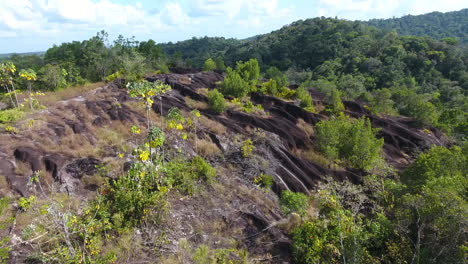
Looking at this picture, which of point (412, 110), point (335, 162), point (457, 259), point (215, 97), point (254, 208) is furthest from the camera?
point (412, 110)

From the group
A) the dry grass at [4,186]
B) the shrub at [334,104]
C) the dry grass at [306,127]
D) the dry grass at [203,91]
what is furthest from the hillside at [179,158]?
the shrub at [334,104]

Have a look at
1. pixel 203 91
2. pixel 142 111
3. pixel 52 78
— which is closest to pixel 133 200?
pixel 142 111

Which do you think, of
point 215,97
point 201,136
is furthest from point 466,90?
point 201,136

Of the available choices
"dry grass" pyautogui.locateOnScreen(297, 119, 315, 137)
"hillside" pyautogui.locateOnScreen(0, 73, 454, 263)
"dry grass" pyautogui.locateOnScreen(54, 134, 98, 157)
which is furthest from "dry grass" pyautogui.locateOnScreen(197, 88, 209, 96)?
"dry grass" pyautogui.locateOnScreen(54, 134, 98, 157)

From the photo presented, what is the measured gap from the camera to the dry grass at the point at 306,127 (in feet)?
88.1

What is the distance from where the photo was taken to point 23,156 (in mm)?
12812

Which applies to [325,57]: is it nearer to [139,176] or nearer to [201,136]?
[201,136]

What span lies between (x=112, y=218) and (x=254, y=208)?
6592 millimetres

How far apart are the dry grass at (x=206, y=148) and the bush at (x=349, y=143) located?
867 centimetres

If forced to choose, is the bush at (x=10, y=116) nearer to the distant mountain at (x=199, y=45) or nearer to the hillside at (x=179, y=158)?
the hillside at (x=179, y=158)

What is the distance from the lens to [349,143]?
22234 millimetres

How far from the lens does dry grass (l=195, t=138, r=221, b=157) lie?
17.9 m

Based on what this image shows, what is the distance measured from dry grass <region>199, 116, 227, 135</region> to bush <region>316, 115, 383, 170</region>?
24.6 ft

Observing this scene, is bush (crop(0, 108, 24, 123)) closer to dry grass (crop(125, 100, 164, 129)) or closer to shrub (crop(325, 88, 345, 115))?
dry grass (crop(125, 100, 164, 129))
